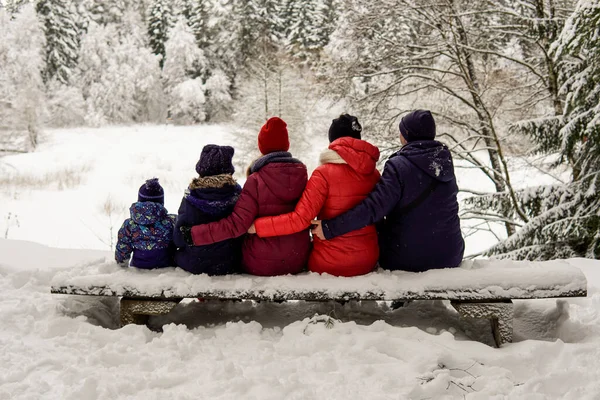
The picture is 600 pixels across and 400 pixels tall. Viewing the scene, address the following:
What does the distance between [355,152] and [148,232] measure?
5.37 feet

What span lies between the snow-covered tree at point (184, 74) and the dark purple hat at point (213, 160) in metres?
31.5

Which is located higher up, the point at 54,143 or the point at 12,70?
the point at 12,70

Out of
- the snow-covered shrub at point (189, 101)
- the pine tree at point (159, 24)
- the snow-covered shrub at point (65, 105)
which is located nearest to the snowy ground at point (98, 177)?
the snow-covered shrub at point (189, 101)

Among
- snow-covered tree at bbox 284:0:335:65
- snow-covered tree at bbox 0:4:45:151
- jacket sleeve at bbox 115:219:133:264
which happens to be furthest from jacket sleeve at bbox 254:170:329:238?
snow-covered tree at bbox 0:4:45:151

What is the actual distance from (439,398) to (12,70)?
3597 cm

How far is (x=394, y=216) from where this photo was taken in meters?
3.32

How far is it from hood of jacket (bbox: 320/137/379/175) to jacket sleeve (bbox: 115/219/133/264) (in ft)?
5.15

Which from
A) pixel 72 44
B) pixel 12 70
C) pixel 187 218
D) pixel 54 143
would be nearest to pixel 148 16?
pixel 72 44

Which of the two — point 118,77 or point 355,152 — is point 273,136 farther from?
point 118,77

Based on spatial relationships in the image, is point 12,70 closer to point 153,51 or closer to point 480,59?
point 153,51

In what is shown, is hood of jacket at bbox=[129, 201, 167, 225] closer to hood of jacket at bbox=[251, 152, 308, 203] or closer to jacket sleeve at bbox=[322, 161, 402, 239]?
hood of jacket at bbox=[251, 152, 308, 203]

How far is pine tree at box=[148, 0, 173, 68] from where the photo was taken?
35531 mm

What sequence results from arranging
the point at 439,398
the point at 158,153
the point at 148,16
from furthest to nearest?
the point at 148,16 → the point at 158,153 → the point at 439,398

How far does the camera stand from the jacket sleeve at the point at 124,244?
3.39 metres
